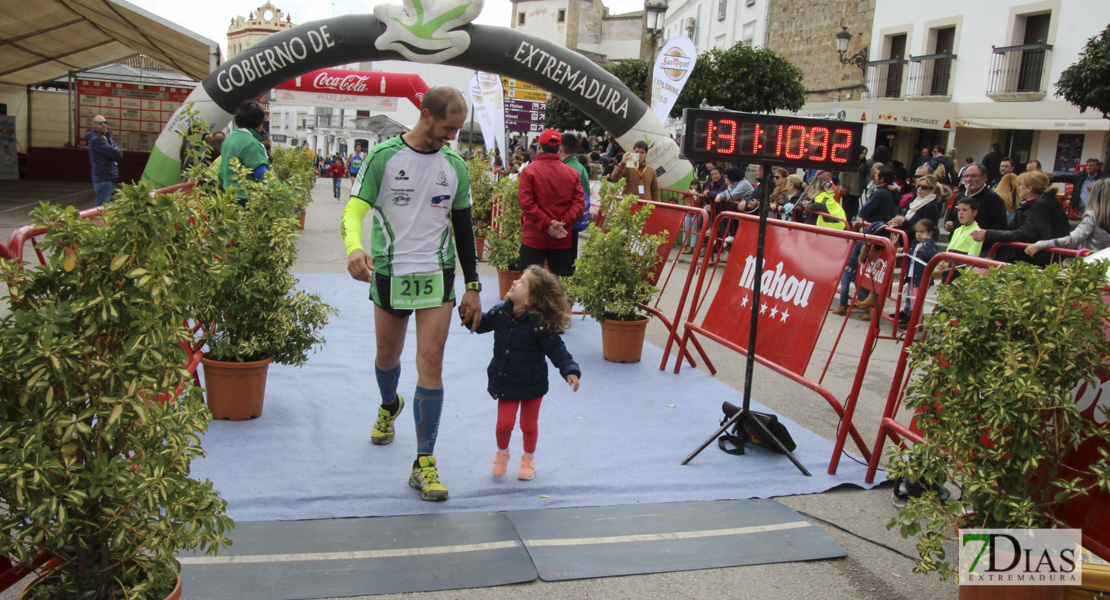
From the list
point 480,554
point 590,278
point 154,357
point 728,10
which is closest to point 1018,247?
point 590,278

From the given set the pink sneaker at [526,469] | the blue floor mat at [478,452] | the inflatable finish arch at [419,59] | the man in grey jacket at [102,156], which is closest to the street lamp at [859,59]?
the inflatable finish arch at [419,59]

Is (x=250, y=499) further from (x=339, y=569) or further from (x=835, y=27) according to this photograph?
(x=835, y=27)

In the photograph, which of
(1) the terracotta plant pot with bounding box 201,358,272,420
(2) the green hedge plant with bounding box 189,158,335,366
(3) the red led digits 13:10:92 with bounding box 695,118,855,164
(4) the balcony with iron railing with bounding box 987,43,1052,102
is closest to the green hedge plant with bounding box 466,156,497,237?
(2) the green hedge plant with bounding box 189,158,335,366

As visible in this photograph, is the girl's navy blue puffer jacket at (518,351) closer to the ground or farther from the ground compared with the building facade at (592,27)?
closer to the ground

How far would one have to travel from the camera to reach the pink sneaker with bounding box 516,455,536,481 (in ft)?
13.3

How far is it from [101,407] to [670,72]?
42.8 ft

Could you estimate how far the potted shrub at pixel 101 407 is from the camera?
2.04 m

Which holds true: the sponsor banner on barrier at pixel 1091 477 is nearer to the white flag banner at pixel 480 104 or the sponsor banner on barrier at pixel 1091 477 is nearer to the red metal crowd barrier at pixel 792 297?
the red metal crowd barrier at pixel 792 297

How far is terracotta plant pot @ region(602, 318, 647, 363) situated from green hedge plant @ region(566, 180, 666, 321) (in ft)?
0.25

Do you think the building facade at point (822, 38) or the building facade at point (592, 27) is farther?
the building facade at point (592, 27)

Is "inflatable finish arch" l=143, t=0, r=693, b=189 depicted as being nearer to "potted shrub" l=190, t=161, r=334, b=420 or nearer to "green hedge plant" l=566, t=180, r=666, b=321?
"green hedge plant" l=566, t=180, r=666, b=321

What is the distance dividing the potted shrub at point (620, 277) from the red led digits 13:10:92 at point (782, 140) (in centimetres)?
203

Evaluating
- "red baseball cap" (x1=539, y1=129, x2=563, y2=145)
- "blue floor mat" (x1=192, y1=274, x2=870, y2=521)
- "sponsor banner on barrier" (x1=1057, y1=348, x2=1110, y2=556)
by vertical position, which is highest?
"red baseball cap" (x1=539, y1=129, x2=563, y2=145)

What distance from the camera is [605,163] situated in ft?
63.8
